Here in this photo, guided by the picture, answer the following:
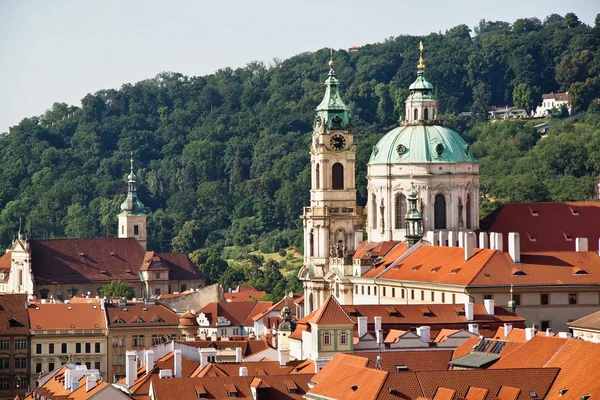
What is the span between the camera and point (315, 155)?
160m

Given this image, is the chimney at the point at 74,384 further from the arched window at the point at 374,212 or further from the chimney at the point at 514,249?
the arched window at the point at 374,212

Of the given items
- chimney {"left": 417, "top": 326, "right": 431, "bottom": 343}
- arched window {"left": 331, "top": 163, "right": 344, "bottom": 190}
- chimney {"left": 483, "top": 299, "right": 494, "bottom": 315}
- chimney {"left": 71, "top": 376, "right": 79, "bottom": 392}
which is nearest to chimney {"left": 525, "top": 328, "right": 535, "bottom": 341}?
chimney {"left": 417, "top": 326, "right": 431, "bottom": 343}

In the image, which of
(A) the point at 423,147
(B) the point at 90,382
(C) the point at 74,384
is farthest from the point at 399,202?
(B) the point at 90,382

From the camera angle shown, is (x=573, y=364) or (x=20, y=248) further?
(x=20, y=248)

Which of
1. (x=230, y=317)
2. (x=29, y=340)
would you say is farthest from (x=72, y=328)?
(x=230, y=317)

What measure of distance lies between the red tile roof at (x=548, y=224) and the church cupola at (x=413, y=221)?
190 inches

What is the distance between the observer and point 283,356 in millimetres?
108125

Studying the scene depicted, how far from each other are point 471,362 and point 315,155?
6357 centimetres

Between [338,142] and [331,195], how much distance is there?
366 cm

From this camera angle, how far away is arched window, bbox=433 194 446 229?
152 m

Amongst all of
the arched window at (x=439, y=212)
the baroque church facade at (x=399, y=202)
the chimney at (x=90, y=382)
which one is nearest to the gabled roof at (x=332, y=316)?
the chimney at (x=90, y=382)

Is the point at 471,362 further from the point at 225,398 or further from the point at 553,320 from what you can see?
the point at 553,320

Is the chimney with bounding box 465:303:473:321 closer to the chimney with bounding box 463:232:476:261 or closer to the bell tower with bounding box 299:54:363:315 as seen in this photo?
the chimney with bounding box 463:232:476:261

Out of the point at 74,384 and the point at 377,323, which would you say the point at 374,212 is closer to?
the point at 377,323
